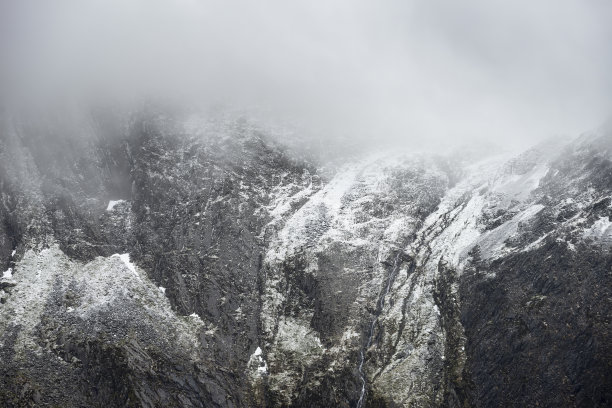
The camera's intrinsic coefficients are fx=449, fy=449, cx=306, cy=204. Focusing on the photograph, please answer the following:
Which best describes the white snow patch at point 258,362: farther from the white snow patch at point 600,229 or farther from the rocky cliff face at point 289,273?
the white snow patch at point 600,229

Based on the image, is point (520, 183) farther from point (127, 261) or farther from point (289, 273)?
point (127, 261)

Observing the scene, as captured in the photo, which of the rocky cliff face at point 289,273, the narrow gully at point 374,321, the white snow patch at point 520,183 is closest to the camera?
the rocky cliff face at point 289,273

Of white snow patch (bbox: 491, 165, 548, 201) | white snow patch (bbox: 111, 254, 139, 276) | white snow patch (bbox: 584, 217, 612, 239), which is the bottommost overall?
white snow patch (bbox: 584, 217, 612, 239)

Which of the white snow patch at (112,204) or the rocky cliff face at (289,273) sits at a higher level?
the white snow patch at (112,204)

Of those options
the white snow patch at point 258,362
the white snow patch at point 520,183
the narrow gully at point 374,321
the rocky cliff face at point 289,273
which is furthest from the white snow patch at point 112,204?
the white snow patch at point 520,183

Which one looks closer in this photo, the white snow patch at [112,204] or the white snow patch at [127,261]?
the white snow patch at [127,261]

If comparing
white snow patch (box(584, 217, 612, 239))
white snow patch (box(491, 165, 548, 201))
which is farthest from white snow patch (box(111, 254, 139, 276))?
white snow patch (box(584, 217, 612, 239))

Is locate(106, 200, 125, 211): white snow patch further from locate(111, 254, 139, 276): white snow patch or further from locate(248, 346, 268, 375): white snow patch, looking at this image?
locate(248, 346, 268, 375): white snow patch

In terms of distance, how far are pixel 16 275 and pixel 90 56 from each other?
70.5m

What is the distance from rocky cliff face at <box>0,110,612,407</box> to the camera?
48.8 metres

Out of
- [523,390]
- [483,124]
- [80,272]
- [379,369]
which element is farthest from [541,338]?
[483,124]

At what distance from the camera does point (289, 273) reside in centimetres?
6419

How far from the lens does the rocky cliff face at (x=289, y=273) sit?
48.8 metres

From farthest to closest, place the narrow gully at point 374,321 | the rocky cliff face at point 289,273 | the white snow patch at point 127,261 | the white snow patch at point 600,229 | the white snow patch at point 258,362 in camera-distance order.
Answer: the white snow patch at point 127,261
the white snow patch at point 258,362
the narrow gully at point 374,321
the white snow patch at point 600,229
the rocky cliff face at point 289,273
